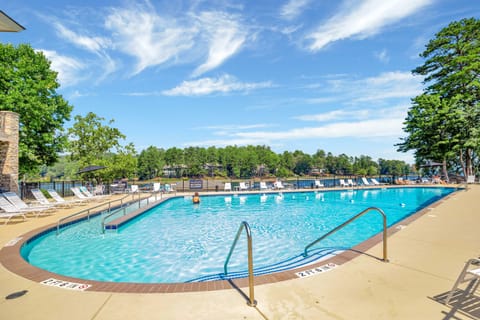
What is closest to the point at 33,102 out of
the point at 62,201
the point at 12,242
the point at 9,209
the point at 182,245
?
the point at 62,201

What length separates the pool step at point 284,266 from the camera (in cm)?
487

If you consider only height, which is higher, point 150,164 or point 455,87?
point 455,87

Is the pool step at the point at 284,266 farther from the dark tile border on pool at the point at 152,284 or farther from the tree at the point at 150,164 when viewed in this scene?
the tree at the point at 150,164

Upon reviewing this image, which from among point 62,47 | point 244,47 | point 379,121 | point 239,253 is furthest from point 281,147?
point 239,253

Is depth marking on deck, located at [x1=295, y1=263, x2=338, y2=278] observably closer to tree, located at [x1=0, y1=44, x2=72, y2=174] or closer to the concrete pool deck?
the concrete pool deck

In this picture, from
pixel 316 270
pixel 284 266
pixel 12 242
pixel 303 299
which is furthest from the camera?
pixel 12 242

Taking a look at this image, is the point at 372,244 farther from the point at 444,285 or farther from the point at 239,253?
the point at 239,253

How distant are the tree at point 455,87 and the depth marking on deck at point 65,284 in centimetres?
2657

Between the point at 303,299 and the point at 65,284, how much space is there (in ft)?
10.7

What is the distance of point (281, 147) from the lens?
9119 centimetres

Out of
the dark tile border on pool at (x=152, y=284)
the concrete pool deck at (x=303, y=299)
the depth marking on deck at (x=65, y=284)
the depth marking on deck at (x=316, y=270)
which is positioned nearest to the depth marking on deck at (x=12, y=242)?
the dark tile border on pool at (x=152, y=284)

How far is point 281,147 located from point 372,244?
287ft

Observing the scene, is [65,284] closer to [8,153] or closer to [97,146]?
[8,153]

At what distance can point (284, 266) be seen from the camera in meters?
5.24
